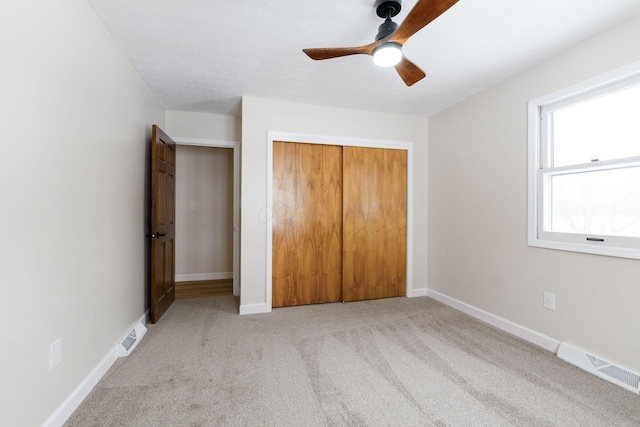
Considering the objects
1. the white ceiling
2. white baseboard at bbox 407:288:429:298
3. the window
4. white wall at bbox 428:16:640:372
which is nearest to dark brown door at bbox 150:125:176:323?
the white ceiling

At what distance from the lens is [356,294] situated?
350cm

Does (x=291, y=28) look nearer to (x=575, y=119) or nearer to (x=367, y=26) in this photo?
(x=367, y=26)

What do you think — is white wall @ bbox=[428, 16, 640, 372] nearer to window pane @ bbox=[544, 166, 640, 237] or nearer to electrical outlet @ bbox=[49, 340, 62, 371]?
window pane @ bbox=[544, 166, 640, 237]

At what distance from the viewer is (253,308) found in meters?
3.07

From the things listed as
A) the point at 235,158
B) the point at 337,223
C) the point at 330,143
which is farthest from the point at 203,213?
the point at 330,143

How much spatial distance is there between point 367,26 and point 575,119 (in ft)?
5.89

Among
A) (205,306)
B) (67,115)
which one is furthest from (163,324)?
(67,115)

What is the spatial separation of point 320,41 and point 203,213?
359 centimetres

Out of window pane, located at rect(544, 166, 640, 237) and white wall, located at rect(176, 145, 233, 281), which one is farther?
white wall, located at rect(176, 145, 233, 281)

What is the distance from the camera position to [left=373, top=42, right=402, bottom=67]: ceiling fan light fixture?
65.3 inches

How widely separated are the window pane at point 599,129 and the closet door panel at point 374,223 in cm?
164

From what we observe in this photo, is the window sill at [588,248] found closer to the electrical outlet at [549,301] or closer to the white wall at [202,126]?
the electrical outlet at [549,301]

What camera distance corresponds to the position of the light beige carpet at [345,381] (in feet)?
4.98

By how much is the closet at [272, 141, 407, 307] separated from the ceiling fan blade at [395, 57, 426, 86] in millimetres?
1441
